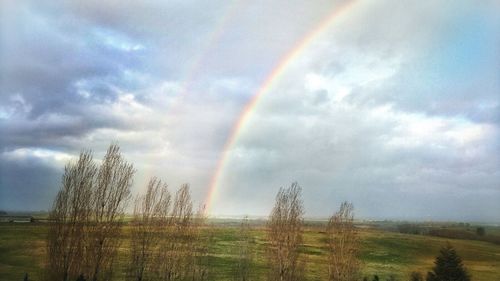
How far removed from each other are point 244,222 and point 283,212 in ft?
72.2

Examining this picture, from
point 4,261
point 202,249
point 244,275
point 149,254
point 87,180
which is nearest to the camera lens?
point 87,180

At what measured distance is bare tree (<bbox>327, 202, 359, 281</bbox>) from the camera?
48.4m

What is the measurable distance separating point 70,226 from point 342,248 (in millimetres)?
28861

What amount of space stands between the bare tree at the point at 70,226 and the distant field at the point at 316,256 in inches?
701

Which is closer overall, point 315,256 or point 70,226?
point 70,226

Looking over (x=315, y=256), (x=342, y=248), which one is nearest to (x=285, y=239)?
(x=342, y=248)

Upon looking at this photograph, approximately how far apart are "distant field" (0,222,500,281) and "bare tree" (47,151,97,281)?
58.4ft

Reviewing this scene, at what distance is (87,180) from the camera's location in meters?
38.7

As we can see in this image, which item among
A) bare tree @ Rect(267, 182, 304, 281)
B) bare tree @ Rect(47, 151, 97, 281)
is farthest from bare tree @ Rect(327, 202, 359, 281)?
bare tree @ Rect(47, 151, 97, 281)

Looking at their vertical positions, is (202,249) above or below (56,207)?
below

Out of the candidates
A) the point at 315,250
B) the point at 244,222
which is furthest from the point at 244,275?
the point at 315,250

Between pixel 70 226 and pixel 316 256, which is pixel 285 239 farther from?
pixel 316 256

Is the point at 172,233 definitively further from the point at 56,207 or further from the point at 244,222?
the point at 244,222

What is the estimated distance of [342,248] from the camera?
161 ft
